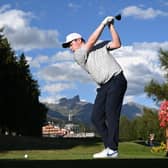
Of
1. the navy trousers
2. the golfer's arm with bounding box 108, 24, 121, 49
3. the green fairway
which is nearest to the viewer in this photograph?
the navy trousers

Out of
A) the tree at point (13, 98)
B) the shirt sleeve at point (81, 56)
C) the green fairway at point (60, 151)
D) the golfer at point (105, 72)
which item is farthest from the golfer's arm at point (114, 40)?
the tree at point (13, 98)

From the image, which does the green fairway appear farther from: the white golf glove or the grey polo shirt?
the white golf glove

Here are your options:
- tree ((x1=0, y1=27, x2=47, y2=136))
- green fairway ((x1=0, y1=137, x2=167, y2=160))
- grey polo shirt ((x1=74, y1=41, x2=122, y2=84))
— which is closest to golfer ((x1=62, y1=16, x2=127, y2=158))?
grey polo shirt ((x1=74, y1=41, x2=122, y2=84))

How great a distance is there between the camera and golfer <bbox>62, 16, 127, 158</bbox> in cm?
842

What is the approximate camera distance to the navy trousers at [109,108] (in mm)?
8398

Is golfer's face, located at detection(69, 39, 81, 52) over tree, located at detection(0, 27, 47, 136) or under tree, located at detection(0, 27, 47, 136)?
under

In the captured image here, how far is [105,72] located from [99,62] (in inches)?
7.4

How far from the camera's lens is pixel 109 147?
8.69m

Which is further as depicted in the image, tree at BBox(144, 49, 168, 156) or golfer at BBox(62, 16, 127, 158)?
tree at BBox(144, 49, 168, 156)

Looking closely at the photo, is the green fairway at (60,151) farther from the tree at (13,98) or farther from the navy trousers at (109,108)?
the tree at (13,98)

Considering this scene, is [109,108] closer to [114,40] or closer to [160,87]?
[114,40]
